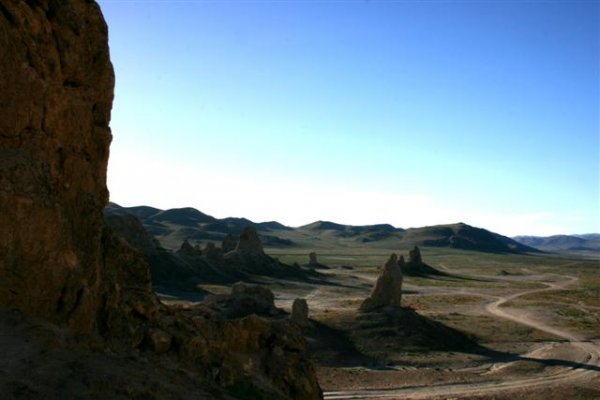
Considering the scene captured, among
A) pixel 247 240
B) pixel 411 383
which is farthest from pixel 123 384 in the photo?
pixel 247 240

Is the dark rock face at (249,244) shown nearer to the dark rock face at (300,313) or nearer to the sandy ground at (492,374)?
the sandy ground at (492,374)

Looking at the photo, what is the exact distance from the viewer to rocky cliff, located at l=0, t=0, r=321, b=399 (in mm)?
11547

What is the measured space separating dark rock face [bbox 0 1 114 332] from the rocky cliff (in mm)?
22

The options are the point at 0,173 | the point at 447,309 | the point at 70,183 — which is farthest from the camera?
the point at 447,309

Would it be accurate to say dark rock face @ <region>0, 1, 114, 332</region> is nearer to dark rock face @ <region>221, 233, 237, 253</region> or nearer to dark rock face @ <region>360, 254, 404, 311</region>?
dark rock face @ <region>360, 254, 404, 311</region>

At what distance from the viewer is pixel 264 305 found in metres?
47.9

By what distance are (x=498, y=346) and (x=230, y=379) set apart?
110ft

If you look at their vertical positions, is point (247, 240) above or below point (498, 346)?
above

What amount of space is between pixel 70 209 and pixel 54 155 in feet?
3.96

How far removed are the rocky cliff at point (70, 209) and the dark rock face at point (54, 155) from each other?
0.02 meters

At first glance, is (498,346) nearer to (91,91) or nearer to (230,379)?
(230,379)

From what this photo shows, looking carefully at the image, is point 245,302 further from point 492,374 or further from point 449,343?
point 492,374

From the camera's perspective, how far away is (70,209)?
13578 millimetres

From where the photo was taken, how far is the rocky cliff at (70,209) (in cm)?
1155
